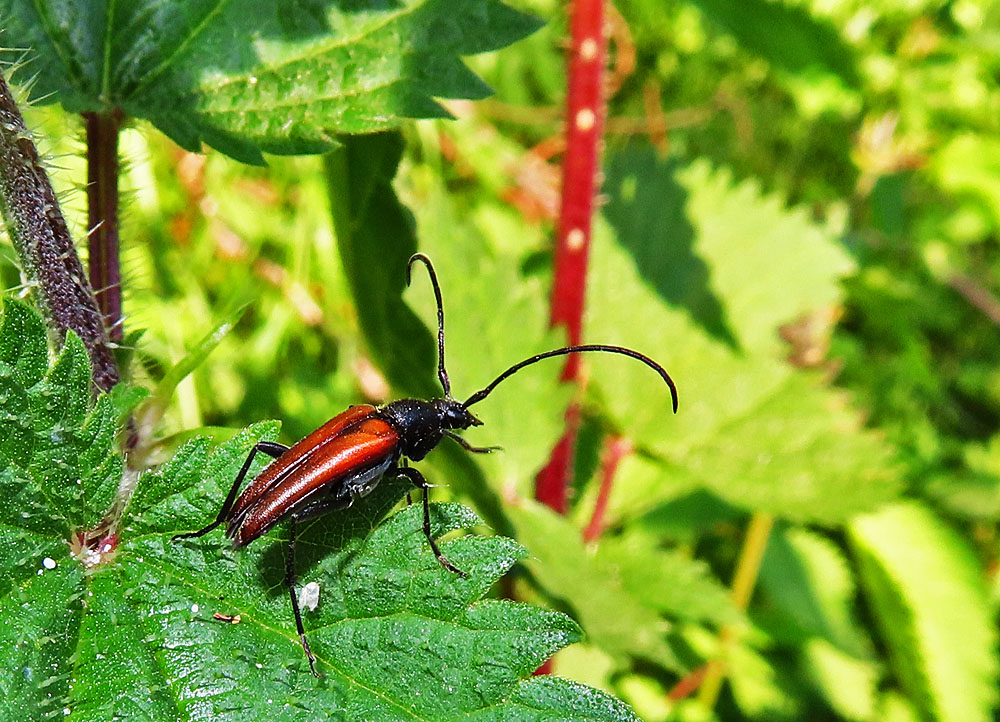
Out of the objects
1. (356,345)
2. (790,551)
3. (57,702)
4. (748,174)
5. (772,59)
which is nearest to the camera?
(57,702)

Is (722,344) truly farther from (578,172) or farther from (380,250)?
(380,250)

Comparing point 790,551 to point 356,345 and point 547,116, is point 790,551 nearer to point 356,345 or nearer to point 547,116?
point 356,345

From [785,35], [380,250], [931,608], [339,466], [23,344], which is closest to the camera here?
[23,344]

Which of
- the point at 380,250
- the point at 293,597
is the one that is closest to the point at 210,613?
the point at 293,597

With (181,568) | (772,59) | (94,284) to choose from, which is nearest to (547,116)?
(772,59)

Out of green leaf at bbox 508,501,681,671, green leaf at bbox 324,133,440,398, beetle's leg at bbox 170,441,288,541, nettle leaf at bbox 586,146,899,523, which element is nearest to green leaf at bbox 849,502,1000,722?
nettle leaf at bbox 586,146,899,523

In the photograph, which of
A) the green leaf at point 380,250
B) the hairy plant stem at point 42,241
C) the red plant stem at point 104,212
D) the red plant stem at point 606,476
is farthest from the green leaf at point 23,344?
the red plant stem at point 606,476
